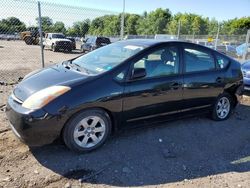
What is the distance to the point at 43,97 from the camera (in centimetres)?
355

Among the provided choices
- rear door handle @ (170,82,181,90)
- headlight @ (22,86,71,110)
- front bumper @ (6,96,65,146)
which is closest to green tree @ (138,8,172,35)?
rear door handle @ (170,82,181,90)

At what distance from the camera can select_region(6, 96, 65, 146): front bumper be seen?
343cm

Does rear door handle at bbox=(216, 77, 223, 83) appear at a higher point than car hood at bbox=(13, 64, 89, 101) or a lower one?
lower

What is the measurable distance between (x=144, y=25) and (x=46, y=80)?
45959 mm

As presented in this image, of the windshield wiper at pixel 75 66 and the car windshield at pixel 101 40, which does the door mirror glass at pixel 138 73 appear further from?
the car windshield at pixel 101 40

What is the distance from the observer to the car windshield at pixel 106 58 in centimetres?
420

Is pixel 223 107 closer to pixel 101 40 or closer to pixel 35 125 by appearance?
pixel 35 125

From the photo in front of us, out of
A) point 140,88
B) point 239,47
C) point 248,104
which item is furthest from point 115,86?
point 239,47

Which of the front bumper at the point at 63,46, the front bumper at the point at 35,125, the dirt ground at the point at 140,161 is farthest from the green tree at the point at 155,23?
the front bumper at the point at 35,125

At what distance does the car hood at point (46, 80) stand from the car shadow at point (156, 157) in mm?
832

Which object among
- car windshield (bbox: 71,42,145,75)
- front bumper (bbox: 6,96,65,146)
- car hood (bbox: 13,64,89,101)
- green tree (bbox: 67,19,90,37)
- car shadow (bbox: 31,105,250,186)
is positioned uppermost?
green tree (bbox: 67,19,90,37)

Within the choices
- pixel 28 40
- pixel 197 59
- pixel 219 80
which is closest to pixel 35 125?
pixel 197 59

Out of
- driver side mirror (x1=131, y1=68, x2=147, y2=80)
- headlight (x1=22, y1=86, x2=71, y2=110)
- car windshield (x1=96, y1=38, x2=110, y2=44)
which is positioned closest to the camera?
headlight (x1=22, y1=86, x2=71, y2=110)

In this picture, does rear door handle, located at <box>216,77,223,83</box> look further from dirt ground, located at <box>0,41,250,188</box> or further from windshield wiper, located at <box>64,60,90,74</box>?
windshield wiper, located at <box>64,60,90,74</box>
